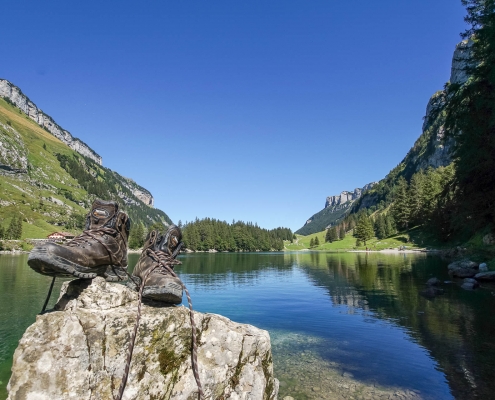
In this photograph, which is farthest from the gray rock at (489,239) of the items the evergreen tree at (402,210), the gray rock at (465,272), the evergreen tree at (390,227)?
the evergreen tree at (390,227)

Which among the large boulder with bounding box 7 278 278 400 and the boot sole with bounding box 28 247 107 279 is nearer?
the large boulder with bounding box 7 278 278 400

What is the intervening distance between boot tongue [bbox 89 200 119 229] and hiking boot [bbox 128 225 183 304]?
2.58 ft

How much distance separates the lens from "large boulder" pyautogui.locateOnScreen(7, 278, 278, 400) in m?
3.84

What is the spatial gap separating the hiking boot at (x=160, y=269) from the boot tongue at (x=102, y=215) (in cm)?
79

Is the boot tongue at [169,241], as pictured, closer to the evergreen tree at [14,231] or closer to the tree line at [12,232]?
the tree line at [12,232]

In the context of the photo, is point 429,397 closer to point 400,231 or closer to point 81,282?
point 81,282

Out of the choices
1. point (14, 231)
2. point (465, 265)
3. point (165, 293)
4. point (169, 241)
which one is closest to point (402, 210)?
point (465, 265)

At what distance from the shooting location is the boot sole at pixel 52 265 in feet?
13.9

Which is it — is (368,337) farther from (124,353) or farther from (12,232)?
(12,232)

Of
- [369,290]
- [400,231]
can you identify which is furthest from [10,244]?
[400,231]

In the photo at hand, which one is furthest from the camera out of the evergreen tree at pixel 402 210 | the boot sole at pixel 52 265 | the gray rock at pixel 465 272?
the evergreen tree at pixel 402 210

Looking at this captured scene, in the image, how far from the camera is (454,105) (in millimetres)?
30031

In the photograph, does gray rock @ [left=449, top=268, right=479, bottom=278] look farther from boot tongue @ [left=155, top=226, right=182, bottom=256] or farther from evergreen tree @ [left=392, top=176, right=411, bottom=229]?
evergreen tree @ [left=392, top=176, right=411, bottom=229]

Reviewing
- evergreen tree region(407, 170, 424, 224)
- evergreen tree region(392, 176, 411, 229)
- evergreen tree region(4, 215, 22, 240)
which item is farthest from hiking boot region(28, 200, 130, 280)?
evergreen tree region(4, 215, 22, 240)
